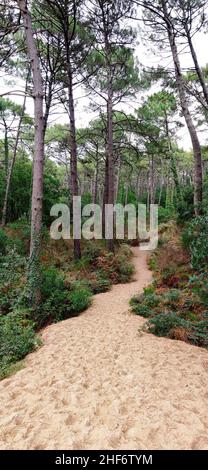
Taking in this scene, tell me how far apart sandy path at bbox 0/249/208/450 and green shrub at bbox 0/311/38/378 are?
19 cm

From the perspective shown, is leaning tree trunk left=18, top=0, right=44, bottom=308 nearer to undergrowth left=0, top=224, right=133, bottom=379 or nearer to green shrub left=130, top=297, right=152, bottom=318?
undergrowth left=0, top=224, right=133, bottom=379

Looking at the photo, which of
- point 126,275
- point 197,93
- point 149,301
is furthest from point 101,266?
point 197,93

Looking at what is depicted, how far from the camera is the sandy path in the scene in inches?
89.5

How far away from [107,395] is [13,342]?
203cm

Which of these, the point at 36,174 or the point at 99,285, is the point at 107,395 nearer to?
the point at 36,174

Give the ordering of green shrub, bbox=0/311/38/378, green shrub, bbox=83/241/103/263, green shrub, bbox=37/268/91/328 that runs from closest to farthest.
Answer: green shrub, bbox=0/311/38/378 < green shrub, bbox=37/268/91/328 < green shrub, bbox=83/241/103/263

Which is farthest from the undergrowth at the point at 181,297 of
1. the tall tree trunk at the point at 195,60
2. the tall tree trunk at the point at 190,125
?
the tall tree trunk at the point at 195,60

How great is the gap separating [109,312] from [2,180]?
1126 centimetres

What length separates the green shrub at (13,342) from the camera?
13.2 feet

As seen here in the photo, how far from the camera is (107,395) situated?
2.97m

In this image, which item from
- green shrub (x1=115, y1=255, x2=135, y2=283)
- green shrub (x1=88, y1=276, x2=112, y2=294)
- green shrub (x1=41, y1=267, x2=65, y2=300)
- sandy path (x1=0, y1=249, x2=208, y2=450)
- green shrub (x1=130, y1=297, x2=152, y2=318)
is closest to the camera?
sandy path (x1=0, y1=249, x2=208, y2=450)

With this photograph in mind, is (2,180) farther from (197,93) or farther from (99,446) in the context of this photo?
(99,446)

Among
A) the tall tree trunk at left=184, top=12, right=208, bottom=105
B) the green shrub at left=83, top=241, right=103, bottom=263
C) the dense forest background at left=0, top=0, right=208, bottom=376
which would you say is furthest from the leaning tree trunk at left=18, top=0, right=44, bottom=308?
the tall tree trunk at left=184, top=12, right=208, bottom=105

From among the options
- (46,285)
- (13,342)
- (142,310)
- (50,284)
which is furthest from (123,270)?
(13,342)
